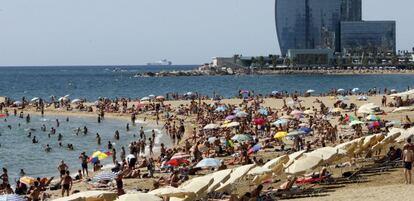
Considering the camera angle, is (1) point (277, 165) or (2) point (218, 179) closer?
(2) point (218, 179)

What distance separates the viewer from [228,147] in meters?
30.1

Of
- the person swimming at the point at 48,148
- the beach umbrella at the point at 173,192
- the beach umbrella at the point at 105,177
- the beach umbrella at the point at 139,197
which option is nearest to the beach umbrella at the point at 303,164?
the beach umbrella at the point at 173,192

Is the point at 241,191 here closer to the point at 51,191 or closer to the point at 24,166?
the point at 51,191

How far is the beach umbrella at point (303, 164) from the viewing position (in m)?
18.9

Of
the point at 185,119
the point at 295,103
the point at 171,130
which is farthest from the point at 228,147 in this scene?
the point at 295,103

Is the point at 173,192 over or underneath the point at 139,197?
underneath

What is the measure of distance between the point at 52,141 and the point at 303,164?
24231 mm

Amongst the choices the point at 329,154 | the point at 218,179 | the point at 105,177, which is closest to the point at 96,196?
the point at 218,179

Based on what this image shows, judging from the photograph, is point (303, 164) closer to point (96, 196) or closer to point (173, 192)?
point (173, 192)

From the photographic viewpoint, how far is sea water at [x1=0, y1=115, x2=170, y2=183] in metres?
31.0

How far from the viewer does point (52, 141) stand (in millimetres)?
40531

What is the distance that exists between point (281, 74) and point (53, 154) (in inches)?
5617

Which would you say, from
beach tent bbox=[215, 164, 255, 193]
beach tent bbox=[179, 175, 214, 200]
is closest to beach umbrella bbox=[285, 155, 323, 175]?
beach tent bbox=[215, 164, 255, 193]

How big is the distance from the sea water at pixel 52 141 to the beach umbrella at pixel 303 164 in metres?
12.3
